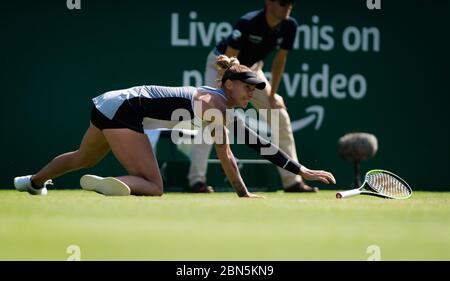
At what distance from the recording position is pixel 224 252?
4.94 metres

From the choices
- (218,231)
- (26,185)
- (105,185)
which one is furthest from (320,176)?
(26,185)

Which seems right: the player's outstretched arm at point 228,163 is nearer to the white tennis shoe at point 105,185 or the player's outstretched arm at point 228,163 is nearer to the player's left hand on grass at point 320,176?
the player's left hand on grass at point 320,176

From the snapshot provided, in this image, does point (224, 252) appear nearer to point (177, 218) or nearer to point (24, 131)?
point (177, 218)

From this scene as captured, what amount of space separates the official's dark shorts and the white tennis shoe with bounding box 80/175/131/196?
1.68 ft

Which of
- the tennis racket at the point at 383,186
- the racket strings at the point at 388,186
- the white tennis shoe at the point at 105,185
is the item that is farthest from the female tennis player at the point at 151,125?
the racket strings at the point at 388,186

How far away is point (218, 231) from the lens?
5605mm

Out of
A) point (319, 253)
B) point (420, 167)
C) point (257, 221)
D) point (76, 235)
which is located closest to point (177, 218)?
point (257, 221)

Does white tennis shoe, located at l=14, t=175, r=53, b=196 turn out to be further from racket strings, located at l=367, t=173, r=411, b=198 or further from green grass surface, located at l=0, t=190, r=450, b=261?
racket strings, located at l=367, t=173, r=411, b=198

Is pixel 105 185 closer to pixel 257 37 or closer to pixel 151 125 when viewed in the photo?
pixel 151 125

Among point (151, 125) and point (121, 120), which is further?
point (151, 125)

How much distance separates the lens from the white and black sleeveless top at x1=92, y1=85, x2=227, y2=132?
7801 millimetres

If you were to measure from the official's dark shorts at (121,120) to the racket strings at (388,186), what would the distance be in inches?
73.4

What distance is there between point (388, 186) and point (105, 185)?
236 centimetres

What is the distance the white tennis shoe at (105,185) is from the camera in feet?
24.6
